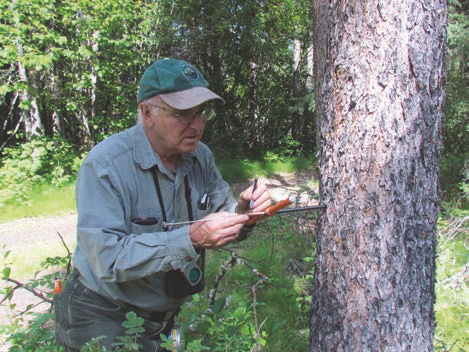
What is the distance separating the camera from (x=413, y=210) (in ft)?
6.00

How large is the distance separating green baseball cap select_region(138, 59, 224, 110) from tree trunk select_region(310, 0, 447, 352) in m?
0.74

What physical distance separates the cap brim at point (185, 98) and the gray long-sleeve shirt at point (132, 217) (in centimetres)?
30

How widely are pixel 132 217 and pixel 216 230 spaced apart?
556 mm

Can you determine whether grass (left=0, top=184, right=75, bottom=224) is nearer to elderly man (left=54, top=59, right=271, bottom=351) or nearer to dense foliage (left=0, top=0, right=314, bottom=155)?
dense foliage (left=0, top=0, right=314, bottom=155)

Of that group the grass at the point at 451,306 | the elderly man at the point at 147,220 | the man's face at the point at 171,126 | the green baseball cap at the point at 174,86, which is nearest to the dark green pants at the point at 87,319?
the elderly man at the point at 147,220

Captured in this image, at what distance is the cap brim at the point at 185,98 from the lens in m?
2.06

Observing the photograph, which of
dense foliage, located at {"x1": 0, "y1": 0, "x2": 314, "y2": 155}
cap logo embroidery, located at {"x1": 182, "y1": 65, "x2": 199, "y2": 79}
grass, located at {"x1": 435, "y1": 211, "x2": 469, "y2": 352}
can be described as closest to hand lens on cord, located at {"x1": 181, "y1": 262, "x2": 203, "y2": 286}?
cap logo embroidery, located at {"x1": 182, "y1": 65, "x2": 199, "y2": 79}

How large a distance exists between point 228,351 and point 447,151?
33.4ft

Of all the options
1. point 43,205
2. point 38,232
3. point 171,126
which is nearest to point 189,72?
point 171,126

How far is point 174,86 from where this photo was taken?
6.84 feet

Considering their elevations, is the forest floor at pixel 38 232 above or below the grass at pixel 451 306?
below

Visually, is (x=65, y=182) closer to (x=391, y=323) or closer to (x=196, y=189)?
(x=196, y=189)

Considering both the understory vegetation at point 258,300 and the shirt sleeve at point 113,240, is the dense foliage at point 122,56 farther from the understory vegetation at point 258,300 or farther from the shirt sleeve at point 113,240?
the shirt sleeve at point 113,240

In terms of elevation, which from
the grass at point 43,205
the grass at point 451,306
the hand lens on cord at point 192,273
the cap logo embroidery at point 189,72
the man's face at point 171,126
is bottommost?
the grass at point 43,205
